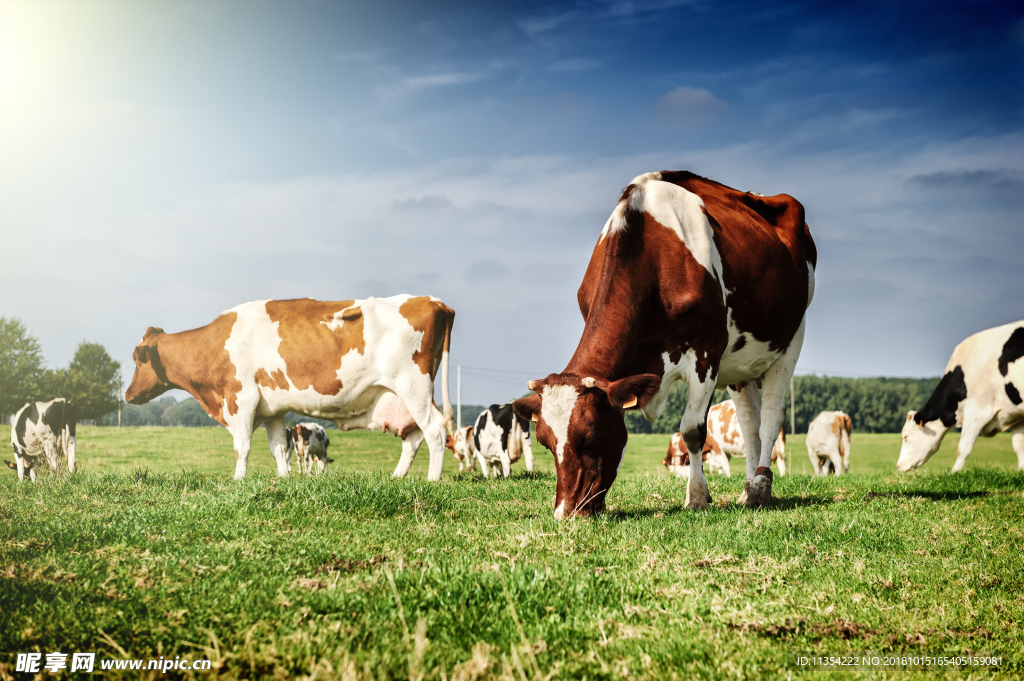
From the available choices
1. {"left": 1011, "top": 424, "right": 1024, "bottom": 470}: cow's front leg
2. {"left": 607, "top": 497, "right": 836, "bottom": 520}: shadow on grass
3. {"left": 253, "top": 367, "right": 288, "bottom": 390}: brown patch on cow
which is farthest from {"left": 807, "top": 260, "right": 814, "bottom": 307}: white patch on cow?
{"left": 253, "top": 367, "right": 288, "bottom": 390}: brown patch on cow

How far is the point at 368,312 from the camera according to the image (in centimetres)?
1173

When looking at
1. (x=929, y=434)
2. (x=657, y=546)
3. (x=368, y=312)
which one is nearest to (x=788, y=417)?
(x=929, y=434)

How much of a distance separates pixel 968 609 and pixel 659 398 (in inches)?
121

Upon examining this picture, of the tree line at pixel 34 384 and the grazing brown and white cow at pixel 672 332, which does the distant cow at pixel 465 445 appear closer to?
the tree line at pixel 34 384

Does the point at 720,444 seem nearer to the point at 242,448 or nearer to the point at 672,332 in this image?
the point at 242,448

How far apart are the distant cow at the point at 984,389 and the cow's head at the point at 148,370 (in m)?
14.9

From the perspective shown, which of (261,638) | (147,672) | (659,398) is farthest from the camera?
(659,398)

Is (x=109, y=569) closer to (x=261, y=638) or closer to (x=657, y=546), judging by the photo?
(x=261, y=638)

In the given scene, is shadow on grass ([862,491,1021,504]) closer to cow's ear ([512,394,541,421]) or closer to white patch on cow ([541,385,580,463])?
white patch on cow ([541,385,580,463])

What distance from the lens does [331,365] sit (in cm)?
1155

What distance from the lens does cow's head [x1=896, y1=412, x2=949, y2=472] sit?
599 inches

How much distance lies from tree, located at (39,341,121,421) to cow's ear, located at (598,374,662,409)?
76.0 feet

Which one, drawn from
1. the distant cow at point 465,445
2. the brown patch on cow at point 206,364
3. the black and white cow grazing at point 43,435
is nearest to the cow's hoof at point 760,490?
the brown patch on cow at point 206,364

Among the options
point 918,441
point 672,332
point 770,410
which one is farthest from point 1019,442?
point 672,332
